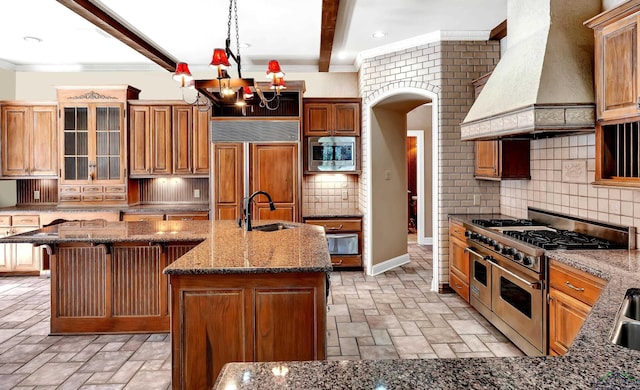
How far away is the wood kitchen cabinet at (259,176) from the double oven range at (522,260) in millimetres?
2585

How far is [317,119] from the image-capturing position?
19.7 feet

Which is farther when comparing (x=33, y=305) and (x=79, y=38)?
(x=79, y=38)

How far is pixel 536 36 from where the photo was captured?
9.96 ft

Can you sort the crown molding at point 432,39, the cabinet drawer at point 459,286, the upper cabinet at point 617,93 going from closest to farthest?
1. the upper cabinet at point 617,93
2. the cabinet drawer at point 459,286
3. the crown molding at point 432,39

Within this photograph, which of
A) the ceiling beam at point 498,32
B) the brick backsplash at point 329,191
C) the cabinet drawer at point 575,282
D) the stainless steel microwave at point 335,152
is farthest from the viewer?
the brick backsplash at point 329,191

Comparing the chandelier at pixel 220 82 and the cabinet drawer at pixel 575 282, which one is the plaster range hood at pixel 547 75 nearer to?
the cabinet drawer at pixel 575 282

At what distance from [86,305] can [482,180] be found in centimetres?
434

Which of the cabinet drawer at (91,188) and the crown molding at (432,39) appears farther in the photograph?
the cabinet drawer at (91,188)

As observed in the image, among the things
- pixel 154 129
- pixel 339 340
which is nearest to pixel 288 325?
pixel 339 340

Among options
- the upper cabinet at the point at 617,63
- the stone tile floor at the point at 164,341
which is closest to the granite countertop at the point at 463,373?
the upper cabinet at the point at 617,63

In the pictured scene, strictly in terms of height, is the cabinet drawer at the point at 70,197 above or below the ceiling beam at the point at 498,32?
below

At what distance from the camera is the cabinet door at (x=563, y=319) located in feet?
7.93

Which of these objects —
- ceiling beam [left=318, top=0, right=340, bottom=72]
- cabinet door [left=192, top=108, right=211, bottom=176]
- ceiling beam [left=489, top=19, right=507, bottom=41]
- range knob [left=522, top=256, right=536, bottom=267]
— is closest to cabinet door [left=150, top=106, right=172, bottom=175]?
cabinet door [left=192, top=108, right=211, bottom=176]

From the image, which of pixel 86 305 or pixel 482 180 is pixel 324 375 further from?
pixel 482 180
